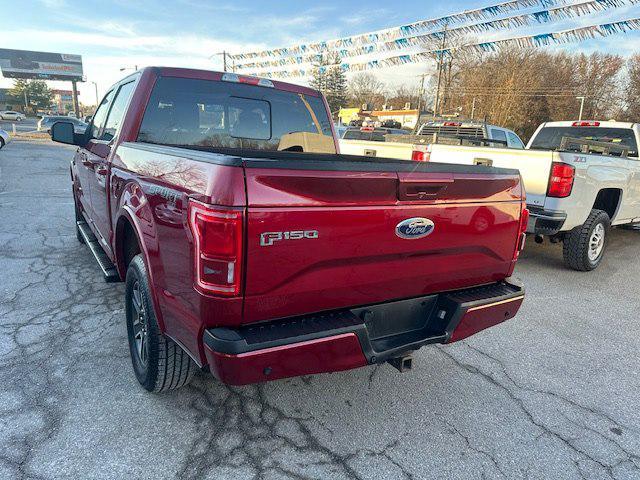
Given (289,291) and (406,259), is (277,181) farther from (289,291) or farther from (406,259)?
(406,259)

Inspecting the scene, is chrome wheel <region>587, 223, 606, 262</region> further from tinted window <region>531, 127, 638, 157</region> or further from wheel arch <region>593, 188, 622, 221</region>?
tinted window <region>531, 127, 638, 157</region>

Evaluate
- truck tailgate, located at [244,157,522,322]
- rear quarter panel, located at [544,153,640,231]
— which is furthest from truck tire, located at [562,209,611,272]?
truck tailgate, located at [244,157,522,322]

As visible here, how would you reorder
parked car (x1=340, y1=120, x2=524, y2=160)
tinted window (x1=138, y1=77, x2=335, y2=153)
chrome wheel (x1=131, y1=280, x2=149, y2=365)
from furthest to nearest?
parked car (x1=340, y1=120, x2=524, y2=160)
tinted window (x1=138, y1=77, x2=335, y2=153)
chrome wheel (x1=131, y1=280, x2=149, y2=365)

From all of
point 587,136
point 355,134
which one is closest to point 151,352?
point 587,136

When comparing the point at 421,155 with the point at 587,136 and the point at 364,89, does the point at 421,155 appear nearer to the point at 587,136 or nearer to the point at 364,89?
the point at 587,136

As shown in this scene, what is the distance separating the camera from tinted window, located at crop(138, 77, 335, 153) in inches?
131

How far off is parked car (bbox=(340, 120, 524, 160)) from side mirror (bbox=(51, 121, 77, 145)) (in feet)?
13.6

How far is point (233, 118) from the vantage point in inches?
144

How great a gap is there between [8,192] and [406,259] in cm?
1044

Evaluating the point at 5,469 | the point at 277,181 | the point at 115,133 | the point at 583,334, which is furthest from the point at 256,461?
the point at 583,334

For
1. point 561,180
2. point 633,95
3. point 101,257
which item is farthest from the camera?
point 633,95

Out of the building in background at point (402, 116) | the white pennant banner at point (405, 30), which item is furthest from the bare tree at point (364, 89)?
the white pennant banner at point (405, 30)

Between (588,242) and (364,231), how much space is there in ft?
15.9

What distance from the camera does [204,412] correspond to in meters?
2.65
